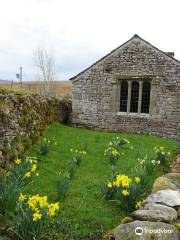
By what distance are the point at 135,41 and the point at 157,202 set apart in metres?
12.8

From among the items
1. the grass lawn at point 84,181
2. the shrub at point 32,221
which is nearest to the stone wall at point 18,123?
the grass lawn at point 84,181

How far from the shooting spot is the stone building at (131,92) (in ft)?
52.0

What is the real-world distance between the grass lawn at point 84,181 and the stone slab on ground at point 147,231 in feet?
2.93

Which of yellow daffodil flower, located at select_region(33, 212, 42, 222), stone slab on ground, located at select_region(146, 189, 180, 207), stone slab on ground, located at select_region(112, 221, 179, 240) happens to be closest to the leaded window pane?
stone slab on ground, located at select_region(146, 189, 180, 207)

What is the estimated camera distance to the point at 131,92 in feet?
56.4

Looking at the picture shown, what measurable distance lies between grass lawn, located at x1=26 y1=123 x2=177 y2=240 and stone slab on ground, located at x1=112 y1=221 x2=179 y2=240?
2.93 feet

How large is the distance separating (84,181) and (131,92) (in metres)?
10.5

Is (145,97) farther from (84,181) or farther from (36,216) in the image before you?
(36,216)

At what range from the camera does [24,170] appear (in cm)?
611

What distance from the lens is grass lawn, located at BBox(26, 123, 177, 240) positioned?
521cm

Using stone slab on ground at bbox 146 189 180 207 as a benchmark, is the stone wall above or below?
above

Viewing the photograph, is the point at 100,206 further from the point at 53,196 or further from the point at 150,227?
the point at 150,227

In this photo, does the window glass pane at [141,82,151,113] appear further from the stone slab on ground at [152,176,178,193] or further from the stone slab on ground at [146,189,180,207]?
the stone slab on ground at [146,189,180,207]

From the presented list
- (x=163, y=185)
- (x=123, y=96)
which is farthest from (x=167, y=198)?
(x=123, y=96)
